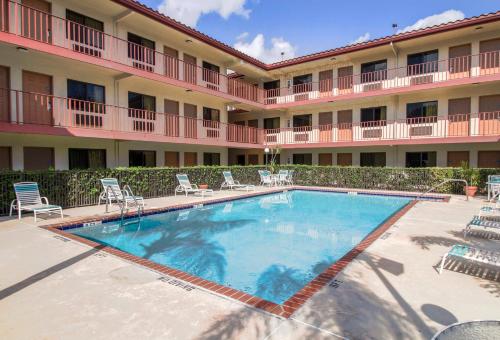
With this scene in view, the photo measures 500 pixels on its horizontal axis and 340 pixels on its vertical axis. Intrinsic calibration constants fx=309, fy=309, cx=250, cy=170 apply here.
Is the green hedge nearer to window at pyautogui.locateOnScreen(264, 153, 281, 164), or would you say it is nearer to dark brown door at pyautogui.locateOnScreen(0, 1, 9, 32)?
window at pyautogui.locateOnScreen(264, 153, 281, 164)

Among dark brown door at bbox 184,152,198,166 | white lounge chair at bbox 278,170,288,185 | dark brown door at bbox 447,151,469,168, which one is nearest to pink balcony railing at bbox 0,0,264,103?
dark brown door at bbox 184,152,198,166

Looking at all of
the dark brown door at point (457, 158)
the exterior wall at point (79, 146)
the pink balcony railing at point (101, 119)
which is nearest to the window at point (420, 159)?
the dark brown door at point (457, 158)

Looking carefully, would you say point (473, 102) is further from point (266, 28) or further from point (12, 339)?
point (12, 339)

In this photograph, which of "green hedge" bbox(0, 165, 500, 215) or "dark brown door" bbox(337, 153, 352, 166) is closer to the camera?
"green hedge" bbox(0, 165, 500, 215)

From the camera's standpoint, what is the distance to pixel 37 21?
12.2m

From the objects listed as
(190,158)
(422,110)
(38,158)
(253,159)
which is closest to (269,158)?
(253,159)

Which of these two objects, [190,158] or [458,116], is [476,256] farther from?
[190,158]

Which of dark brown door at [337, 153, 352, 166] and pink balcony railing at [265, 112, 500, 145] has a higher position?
pink balcony railing at [265, 112, 500, 145]

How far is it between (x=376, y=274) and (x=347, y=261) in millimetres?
649

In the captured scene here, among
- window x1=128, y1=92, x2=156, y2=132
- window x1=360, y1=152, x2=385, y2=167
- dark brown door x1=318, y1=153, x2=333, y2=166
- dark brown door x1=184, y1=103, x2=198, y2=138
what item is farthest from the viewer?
dark brown door x1=318, y1=153, x2=333, y2=166

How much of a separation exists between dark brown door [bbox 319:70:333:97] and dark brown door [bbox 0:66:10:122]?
60.6 ft

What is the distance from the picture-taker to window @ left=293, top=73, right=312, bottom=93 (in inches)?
936

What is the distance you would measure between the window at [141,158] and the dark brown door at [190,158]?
2471mm

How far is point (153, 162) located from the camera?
18.1 metres
